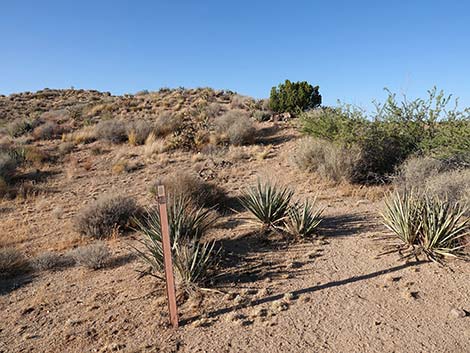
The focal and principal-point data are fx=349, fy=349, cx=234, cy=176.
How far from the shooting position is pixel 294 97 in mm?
21203

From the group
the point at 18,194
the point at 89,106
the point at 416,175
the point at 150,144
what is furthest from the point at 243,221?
the point at 89,106

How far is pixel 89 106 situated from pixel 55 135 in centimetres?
935

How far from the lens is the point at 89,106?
1129 inches

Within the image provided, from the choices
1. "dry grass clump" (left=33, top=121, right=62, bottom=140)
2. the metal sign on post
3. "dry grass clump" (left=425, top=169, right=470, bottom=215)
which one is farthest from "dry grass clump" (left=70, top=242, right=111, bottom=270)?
"dry grass clump" (left=33, top=121, right=62, bottom=140)

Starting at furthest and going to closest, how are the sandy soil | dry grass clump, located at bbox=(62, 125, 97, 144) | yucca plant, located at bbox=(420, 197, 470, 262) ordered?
1. dry grass clump, located at bbox=(62, 125, 97, 144)
2. yucca plant, located at bbox=(420, 197, 470, 262)
3. the sandy soil

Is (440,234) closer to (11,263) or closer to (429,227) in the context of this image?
(429,227)

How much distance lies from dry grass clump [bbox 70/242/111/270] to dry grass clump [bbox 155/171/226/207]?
2.93m

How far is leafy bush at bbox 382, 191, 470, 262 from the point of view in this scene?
17.2 ft

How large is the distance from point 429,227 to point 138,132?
15.3m

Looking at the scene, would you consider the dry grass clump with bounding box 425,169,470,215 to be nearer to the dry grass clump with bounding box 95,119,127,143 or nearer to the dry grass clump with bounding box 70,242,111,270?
the dry grass clump with bounding box 70,242,111,270

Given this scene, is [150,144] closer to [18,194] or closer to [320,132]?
[18,194]

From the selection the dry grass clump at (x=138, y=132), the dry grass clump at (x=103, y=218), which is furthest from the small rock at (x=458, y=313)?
the dry grass clump at (x=138, y=132)

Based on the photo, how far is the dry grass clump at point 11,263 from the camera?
21.0ft

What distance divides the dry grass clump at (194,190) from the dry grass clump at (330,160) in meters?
3.41
